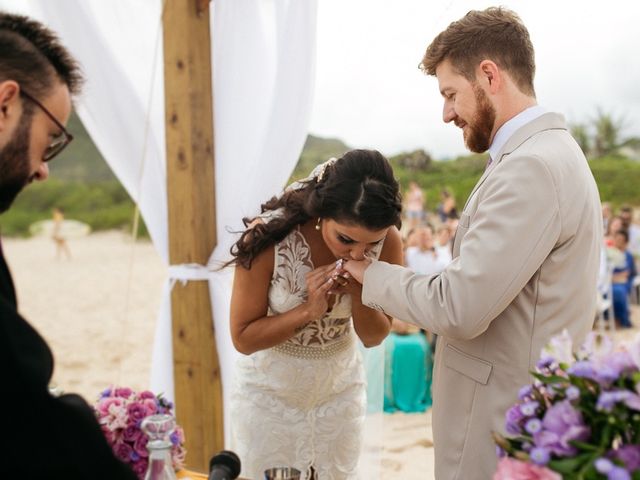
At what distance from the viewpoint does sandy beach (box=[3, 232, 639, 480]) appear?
17.5ft

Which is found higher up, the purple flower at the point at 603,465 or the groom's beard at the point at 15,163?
the groom's beard at the point at 15,163

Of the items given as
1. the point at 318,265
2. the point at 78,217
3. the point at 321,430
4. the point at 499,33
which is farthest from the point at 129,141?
the point at 78,217

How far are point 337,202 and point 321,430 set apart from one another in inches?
35.9

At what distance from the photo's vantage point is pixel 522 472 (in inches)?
41.8

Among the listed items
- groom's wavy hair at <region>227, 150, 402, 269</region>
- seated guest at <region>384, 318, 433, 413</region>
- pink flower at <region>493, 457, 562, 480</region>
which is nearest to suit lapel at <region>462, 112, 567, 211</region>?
groom's wavy hair at <region>227, 150, 402, 269</region>

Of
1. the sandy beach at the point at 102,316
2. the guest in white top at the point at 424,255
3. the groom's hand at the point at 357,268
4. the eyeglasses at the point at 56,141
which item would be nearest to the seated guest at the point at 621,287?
the sandy beach at the point at 102,316

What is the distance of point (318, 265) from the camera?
2.37 meters

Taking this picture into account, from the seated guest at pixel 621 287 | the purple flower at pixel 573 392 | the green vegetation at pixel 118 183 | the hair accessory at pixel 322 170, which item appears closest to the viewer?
the purple flower at pixel 573 392

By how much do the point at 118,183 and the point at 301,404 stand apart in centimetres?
2773

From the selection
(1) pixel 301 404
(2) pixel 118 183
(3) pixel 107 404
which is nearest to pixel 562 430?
(3) pixel 107 404

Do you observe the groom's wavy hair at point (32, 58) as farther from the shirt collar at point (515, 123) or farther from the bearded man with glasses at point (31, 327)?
the shirt collar at point (515, 123)

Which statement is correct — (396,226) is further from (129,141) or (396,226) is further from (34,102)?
(129,141)

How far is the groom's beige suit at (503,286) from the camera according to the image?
5.33 ft

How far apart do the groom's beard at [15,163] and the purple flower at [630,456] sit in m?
1.14
